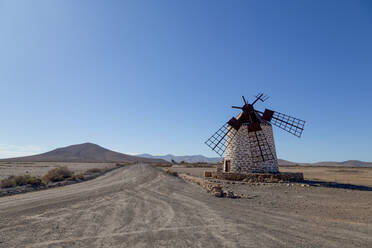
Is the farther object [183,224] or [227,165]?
[227,165]

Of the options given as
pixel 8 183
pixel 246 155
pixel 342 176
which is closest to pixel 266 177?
pixel 246 155

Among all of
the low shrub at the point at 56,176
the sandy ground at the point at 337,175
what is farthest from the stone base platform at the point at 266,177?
the low shrub at the point at 56,176

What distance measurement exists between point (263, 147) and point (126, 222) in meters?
15.4

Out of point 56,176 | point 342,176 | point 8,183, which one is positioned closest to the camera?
point 8,183

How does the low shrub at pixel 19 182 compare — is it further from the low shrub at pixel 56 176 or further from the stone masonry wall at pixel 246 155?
the stone masonry wall at pixel 246 155

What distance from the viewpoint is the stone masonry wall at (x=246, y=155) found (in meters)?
19.0

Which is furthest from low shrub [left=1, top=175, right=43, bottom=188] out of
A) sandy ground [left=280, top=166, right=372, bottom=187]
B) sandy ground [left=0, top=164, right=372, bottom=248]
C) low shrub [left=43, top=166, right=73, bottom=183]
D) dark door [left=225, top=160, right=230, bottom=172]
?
sandy ground [left=280, top=166, right=372, bottom=187]

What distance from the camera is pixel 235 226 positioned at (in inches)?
236

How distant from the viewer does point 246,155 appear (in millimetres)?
19469

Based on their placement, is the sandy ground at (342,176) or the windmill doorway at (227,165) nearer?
the sandy ground at (342,176)

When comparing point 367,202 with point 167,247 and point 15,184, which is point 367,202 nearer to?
point 167,247

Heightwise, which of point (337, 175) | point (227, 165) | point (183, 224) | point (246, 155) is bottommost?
point (183, 224)

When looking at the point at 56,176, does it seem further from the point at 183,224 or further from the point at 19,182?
the point at 183,224

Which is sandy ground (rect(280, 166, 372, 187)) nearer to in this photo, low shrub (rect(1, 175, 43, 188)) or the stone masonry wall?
the stone masonry wall
